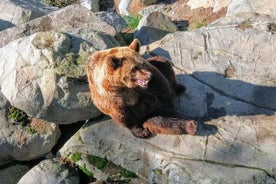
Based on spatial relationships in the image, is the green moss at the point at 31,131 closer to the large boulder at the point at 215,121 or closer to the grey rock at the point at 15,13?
the large boulder at the point at 215,121

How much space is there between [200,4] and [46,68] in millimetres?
5202

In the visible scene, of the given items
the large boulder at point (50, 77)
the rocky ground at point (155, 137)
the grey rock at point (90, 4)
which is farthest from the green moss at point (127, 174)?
the grey rock at point (90, 4)

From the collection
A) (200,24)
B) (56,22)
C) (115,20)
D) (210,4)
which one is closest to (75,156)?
(56,22)

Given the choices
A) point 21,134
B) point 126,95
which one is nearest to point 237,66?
point 126,95

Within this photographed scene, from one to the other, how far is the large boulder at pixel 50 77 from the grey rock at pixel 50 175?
69 cm

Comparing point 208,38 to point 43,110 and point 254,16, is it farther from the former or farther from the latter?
point 43,110

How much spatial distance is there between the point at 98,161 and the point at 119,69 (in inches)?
63.1

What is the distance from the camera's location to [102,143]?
6.82 meters

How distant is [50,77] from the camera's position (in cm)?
707

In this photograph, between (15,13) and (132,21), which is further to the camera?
(132,21)

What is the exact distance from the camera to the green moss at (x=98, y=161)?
6.94 meters

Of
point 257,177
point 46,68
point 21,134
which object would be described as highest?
point 46,68

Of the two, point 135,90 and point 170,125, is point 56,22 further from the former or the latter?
point 170,125

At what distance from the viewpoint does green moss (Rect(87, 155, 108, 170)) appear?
694 centimetres
